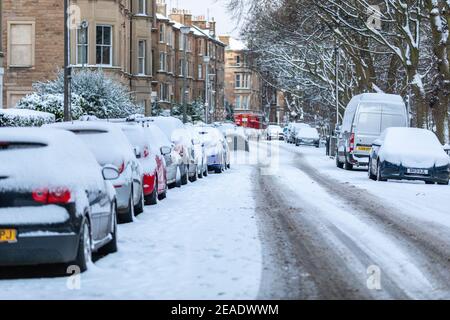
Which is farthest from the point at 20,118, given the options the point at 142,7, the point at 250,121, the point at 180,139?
the point at 250,121

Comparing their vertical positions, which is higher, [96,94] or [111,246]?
[96,94]

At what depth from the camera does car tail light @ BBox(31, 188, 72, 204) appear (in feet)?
32.9

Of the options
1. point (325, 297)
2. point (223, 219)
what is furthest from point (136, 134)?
point (325, 297)

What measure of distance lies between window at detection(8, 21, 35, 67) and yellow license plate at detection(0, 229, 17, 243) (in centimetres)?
4025

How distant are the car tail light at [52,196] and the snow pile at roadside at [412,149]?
19.4 m

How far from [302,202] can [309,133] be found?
56734 mm

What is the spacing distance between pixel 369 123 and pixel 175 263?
26.1 meters

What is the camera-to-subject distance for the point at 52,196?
1008 cm

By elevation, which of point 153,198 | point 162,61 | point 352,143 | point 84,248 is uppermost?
point 162,61

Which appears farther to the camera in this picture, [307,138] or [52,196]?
[307,138]

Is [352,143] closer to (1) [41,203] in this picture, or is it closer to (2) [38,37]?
(2) [38,37]

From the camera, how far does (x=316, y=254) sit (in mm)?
12000

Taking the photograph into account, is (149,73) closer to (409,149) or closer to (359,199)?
(409,149)
